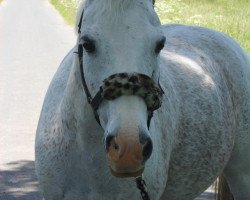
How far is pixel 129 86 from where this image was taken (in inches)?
96.7

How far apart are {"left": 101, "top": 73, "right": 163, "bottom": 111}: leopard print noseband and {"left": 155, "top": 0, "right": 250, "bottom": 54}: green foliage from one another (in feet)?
31.7

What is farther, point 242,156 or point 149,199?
point 242,156

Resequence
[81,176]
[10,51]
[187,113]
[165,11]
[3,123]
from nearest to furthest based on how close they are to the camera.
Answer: [81,176] < [187,113] < [3,123] < [10,51] < [165,11]

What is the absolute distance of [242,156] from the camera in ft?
13.6

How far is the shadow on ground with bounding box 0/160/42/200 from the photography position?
18.3 feet

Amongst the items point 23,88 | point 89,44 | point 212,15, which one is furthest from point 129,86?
point 212,15

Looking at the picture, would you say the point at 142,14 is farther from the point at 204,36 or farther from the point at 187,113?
the point at 204,36

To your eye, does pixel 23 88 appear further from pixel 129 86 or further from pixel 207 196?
pixel 129 86

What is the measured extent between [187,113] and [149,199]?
802 mm

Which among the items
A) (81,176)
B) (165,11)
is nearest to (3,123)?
(81,176)

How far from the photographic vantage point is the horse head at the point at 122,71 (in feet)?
7.73

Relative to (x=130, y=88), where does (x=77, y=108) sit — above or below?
below

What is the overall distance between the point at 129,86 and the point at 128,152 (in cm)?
29

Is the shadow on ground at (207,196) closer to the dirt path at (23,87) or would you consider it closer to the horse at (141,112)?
the horse at (141,112)
